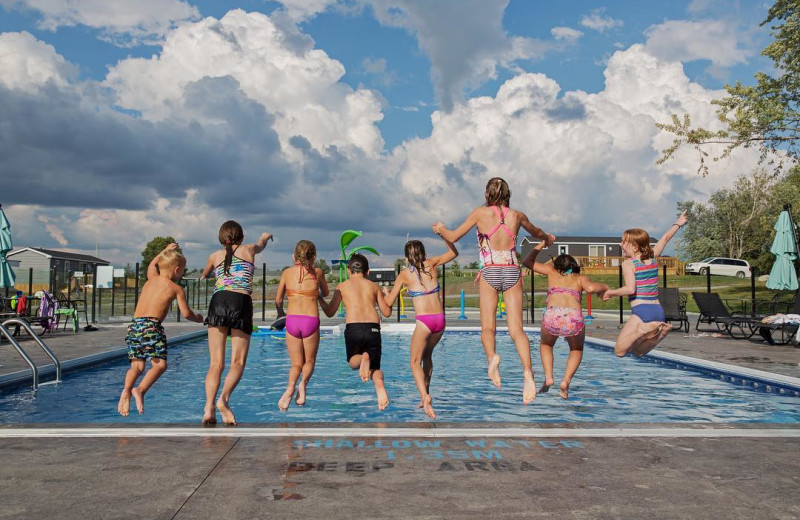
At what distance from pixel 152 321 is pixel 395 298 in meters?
2.72

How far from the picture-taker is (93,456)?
542 centimetres

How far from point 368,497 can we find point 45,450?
320 centimetres

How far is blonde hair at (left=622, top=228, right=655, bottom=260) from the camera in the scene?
6.94 meters

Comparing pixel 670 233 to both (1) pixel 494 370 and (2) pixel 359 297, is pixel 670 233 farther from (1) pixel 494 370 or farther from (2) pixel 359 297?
(2) pixel 359 297

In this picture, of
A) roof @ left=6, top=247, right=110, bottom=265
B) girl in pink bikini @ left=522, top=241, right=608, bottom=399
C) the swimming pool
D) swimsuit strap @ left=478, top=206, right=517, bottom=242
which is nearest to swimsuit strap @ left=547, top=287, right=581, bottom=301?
girl in pink bikini @ left=522, top=241, right=608, bottom=399

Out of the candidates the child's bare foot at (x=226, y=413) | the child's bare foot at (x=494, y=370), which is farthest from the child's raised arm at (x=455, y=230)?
the child's bare foot at (x=226, y=413)

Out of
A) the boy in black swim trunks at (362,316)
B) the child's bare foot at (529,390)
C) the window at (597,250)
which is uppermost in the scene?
the window at (597,250)

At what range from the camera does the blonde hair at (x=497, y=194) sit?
252 inches

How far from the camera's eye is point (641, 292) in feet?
23.1

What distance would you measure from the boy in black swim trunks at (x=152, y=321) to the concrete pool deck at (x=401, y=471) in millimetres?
666

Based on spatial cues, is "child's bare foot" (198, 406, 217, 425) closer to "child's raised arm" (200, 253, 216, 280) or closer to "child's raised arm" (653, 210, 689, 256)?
"child's raised arm" (200, 253, 216, 280)

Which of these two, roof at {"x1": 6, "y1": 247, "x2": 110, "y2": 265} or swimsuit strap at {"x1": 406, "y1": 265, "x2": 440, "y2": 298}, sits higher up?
roof at {"x1": 6, "y1": 247, "x2": 110, "y2": 265}

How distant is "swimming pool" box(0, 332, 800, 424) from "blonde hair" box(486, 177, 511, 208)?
3.52 meters

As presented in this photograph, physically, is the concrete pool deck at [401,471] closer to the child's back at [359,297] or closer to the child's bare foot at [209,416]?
the child's bare foot at [209,416]
